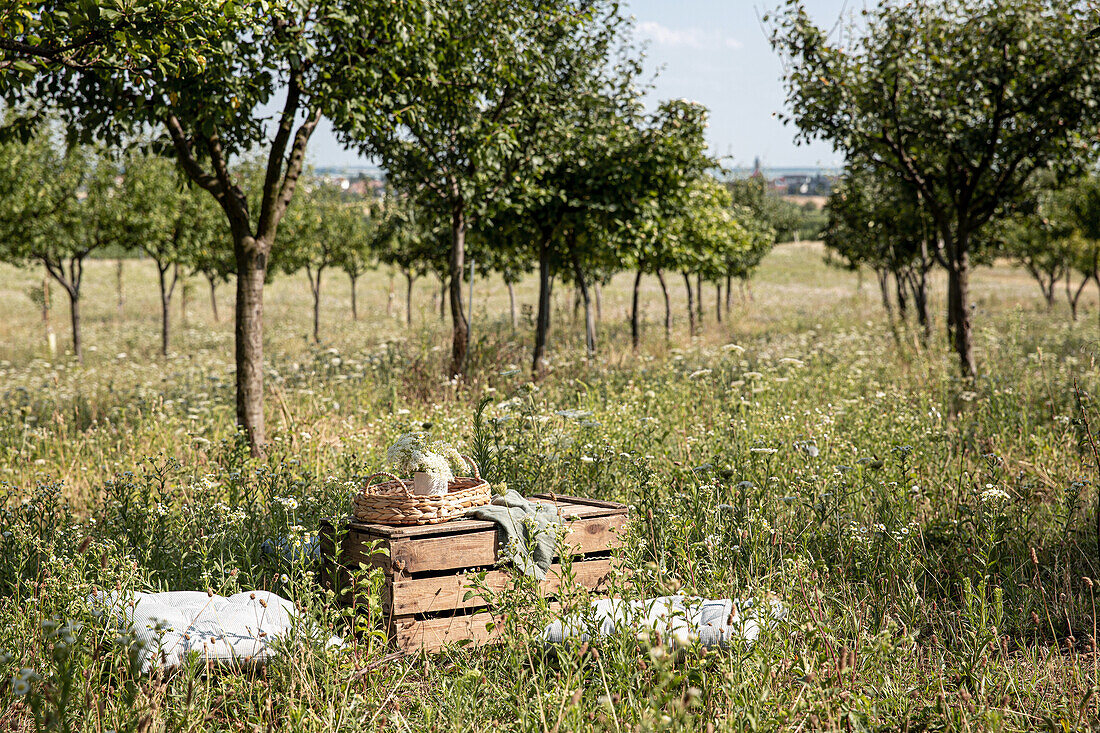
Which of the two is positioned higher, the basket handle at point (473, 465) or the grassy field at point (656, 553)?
the basket handle at point (473, 465)

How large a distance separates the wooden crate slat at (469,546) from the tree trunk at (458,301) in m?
6.06

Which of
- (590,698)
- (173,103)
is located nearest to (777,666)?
(590,698)

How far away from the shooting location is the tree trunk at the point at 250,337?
652 cm

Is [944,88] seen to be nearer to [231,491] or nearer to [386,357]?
[386,357]

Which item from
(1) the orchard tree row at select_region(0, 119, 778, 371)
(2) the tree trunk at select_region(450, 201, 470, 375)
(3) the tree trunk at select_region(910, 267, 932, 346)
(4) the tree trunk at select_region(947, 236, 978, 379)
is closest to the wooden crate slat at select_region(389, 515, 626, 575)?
(1) the orchard tree row at select_region(0, 119, 778, 371)

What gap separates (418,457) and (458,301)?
6312mm

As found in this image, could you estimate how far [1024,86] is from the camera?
8.59 metres

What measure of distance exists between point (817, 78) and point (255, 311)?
7.03m

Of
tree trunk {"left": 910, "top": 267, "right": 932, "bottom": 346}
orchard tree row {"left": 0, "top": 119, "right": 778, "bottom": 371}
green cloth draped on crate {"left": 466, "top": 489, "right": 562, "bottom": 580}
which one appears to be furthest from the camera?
tree trunk {"left": 910, "top": 267, "right": 932, "bottom": 346}

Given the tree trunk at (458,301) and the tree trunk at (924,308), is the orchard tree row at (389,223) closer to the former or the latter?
the tree trunk at (458,301)

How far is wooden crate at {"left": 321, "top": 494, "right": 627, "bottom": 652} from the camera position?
11.0 feet

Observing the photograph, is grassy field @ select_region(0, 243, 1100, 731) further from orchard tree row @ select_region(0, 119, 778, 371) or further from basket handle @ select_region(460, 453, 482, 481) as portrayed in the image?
orchard tree row @ select_region(0, 119, 778, 371)

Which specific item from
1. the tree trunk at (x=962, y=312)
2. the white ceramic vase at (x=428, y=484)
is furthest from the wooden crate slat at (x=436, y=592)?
the tree trunk at (x=962, y=312)

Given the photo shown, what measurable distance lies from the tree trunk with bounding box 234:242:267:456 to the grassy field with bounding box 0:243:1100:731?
1.40 ft
